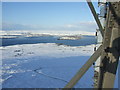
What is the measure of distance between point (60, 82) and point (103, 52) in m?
5.78

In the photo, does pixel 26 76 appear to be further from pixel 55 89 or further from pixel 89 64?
pixel 89 64

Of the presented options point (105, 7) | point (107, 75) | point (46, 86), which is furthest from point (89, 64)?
point (46, 86)

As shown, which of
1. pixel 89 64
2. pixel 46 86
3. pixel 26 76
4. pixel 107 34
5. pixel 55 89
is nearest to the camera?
pixel 89 64

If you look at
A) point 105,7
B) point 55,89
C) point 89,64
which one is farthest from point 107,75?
point 55,89

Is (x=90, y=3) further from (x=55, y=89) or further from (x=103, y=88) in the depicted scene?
(x=55, y=89)

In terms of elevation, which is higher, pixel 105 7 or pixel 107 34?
pixel 105 7

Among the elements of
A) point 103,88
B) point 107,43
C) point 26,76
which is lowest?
point 26,76

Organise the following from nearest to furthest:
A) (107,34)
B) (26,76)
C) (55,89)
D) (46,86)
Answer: (107,34) → (55,89) → (46,86) → (26,76)

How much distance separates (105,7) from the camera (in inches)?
51.7

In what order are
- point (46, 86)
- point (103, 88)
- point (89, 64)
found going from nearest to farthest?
1. point (89, 64)
2. point (103, 88)
3. point (46, 86)

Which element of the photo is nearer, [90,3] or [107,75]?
[90,3]

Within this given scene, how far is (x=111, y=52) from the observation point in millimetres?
1185

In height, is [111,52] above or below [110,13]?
below

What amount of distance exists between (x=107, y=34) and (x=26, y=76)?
738 cm
